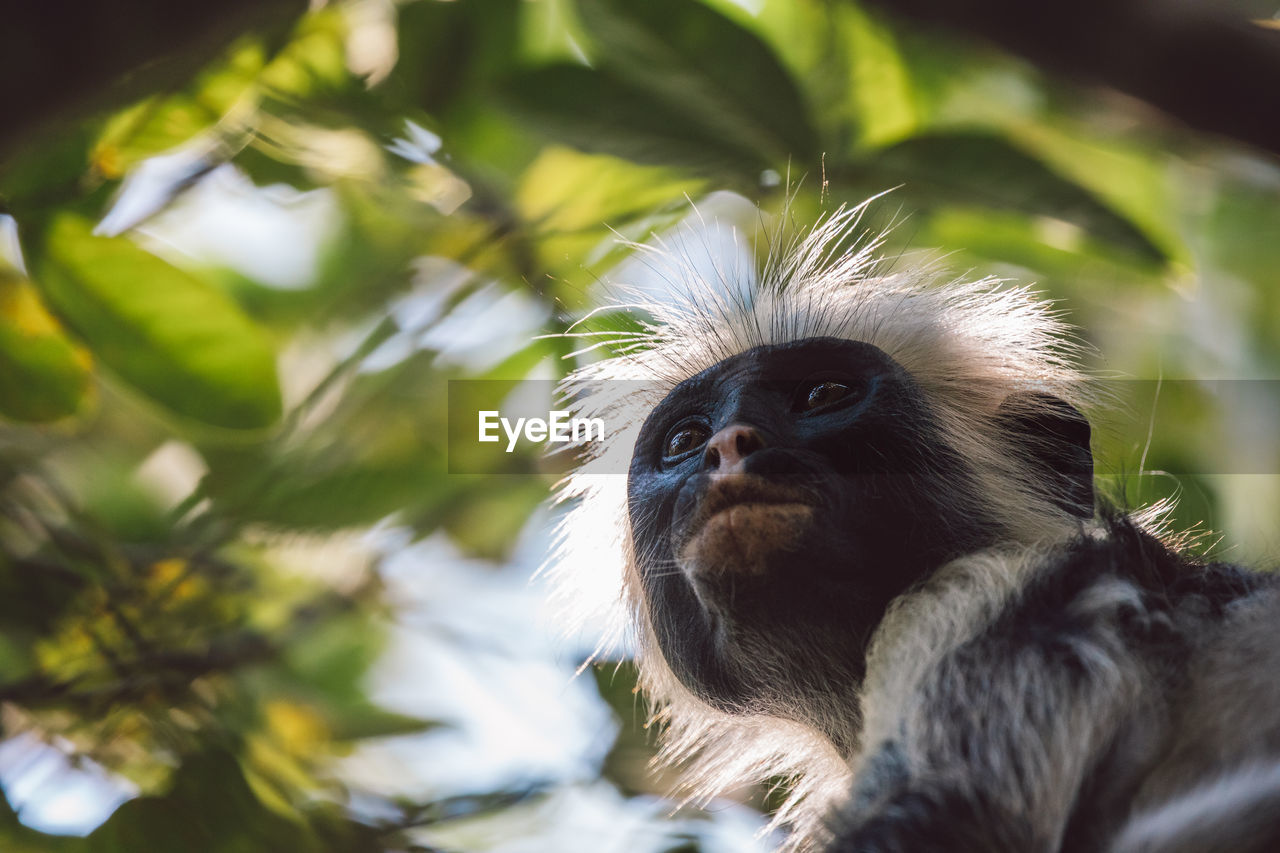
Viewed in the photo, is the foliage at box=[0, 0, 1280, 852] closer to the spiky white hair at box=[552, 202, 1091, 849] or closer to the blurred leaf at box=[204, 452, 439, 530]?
the blurred leaf at box=[204, 452, 439, 530]

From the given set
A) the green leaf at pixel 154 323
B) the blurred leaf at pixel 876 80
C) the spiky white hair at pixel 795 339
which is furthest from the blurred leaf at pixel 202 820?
the blurred leaf at pixel 876 80

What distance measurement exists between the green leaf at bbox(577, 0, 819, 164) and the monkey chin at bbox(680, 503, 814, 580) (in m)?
0.73

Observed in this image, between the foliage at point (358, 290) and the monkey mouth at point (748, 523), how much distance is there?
601mm

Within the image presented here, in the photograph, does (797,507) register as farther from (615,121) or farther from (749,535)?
(615,121)

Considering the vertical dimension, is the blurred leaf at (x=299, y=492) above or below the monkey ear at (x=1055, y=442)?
below

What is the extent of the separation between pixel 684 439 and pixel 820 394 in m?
0.30

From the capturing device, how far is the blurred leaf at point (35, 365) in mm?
2148

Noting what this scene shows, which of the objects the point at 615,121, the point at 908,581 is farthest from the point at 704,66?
the point at 908,581

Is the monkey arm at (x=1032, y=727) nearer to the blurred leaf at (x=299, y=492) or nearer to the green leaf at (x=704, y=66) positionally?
the green leaf at (x=704, y=66)

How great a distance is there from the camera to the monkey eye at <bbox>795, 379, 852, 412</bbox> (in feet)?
6.97

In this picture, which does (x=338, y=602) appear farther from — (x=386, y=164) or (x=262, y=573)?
(x=386, y=164)

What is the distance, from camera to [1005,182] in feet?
7.16

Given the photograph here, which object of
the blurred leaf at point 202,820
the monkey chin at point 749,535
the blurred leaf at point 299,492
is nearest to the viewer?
the blurred leaf at point 202,820

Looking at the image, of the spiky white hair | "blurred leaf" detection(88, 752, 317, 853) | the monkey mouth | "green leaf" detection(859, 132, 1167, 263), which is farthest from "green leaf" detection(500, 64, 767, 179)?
"blurred leaf" detection(88, 752, 317, 853)
